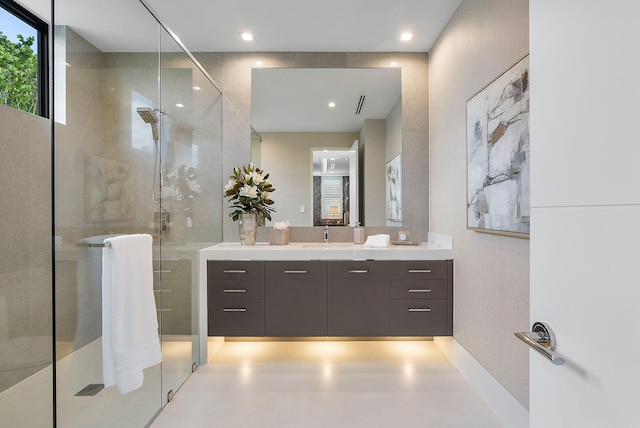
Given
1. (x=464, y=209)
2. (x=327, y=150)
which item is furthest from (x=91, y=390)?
(x=327, y=150)

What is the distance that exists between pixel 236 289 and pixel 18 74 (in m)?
1.82

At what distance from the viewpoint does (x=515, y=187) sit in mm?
1760

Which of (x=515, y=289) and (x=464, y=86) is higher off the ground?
(x=464, y=86)

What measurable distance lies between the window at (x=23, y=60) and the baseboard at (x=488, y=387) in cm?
258

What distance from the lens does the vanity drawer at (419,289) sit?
2.68 metres

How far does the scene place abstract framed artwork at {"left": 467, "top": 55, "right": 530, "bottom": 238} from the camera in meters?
1.69

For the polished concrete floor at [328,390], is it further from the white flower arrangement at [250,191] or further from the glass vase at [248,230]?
the white flower arrangement at [250,191]

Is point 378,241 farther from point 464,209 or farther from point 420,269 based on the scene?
point 464,209

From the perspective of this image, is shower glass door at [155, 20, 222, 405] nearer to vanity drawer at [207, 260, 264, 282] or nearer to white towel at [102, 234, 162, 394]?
vanity drawer at [207, 260, 264, 282]

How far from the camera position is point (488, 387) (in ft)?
6.89

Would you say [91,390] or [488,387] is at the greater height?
[91,390]

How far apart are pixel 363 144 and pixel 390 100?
0.48 meters

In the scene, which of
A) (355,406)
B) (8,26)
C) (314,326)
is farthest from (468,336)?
(8,26)
